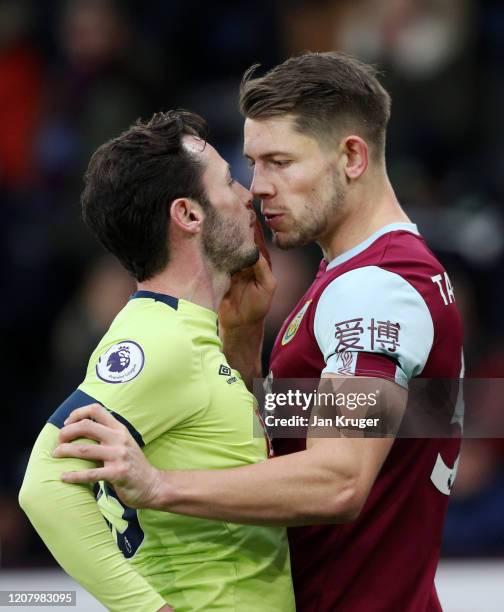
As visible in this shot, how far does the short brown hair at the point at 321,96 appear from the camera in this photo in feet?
12.7

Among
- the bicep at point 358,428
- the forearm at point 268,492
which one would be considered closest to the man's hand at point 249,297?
the bicep at point 358,428

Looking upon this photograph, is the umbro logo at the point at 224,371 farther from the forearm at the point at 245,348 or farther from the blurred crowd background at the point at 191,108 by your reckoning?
the blurred crowd background at the point at 191,108

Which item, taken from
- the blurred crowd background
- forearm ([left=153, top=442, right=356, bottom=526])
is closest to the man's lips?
forearm ([left=153, top=442, right=356, bottom=526])

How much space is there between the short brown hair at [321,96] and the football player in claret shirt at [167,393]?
0.22m

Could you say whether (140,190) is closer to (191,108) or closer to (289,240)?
(289,240)

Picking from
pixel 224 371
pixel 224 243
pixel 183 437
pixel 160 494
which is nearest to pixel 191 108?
pixel 224 243

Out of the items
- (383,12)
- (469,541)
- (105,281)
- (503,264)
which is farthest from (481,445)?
(383,12)

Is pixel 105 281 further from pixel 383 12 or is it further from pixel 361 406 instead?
pixel 361 406

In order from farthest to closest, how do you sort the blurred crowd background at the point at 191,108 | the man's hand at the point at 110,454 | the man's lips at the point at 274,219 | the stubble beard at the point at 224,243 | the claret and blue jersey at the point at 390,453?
1. the blurred crowd background at the point at 191,108
2. the man's lips at the point at 274,219
3. the stubble beard at the point at 224,243
4. the claret and blue jersey at the point at 390,453
5. the man's hand at the point at 110,454

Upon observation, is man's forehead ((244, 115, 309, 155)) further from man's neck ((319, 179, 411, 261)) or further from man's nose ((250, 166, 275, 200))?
man's neck ((319, 179, 411, 261))

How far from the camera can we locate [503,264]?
299 inches

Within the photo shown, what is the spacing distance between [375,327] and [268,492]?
52cm

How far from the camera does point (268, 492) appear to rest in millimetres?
3287

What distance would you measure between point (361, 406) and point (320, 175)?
83 centimetres
